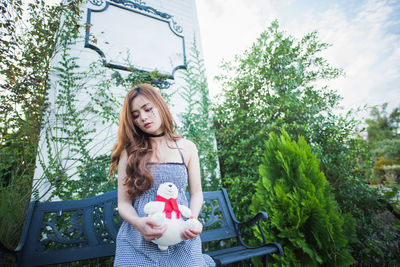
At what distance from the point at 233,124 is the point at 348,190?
1968mm

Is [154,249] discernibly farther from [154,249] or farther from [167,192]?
[167,192]

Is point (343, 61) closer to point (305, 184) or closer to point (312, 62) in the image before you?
point (312, 62)

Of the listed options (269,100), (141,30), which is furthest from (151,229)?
(141,30)

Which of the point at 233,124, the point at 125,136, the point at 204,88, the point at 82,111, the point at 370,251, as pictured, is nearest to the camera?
the point at 125,136

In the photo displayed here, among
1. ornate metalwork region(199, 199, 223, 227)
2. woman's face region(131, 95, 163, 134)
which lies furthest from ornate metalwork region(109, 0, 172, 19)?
ornate metalwork region(199, 199, 223, 227)

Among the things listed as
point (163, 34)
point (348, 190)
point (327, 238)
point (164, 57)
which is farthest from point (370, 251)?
point (163, 34)

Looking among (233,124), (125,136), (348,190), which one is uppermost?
(233,124)

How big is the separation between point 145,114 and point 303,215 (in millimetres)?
1858

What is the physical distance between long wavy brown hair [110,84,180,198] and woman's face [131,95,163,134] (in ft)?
0.11

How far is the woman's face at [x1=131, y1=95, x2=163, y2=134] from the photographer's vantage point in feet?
4.42

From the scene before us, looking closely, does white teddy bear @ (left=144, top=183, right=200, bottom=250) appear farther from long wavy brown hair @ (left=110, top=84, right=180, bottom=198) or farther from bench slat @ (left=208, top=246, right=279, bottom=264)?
bench slat @ (left=208, top=246, right=279, bottom=264)

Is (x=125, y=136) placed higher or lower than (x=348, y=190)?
higher

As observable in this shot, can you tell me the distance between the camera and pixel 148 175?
122cm

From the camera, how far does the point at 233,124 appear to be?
331 centimetres
